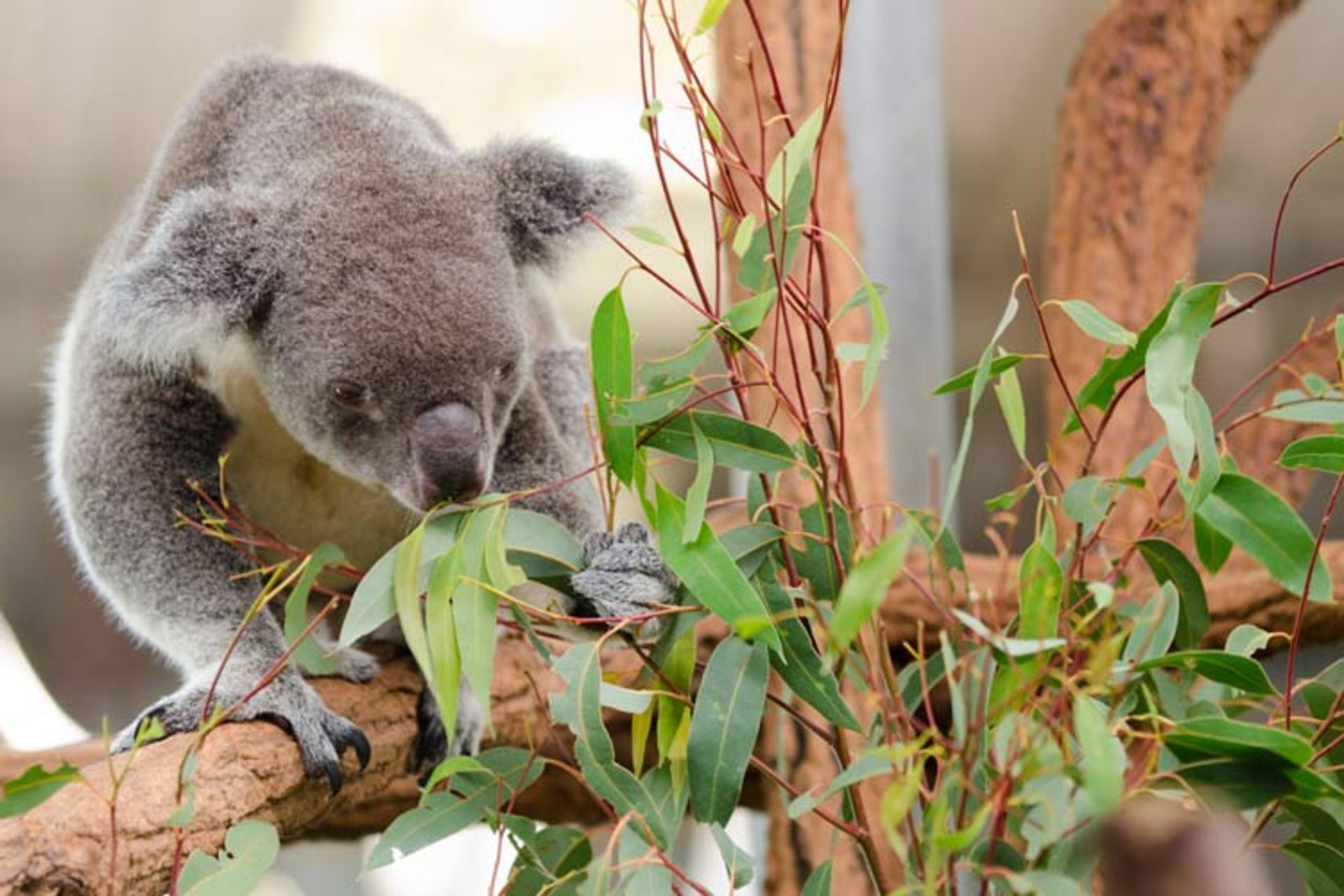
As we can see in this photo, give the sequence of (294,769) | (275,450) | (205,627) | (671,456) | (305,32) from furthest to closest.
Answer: (305,32) → (275,450) → (205,627) → (294,769) → (671,456)

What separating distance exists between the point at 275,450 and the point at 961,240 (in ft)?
11.0

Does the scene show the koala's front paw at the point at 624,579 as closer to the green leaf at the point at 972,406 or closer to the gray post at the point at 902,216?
the green leaf at the point at 972,406

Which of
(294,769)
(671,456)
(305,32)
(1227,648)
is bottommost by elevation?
(294,769)

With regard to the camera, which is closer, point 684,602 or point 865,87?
point 684,602

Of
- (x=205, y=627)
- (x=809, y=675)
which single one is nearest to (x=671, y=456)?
(x=809, y=675)

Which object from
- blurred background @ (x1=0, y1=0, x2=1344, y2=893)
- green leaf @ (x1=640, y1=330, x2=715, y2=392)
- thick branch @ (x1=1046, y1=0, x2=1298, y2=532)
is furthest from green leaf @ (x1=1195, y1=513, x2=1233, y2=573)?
blurred background @ (x1=0, y1=0, x2=1344, y2=893)

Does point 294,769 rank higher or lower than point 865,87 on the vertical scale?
lower

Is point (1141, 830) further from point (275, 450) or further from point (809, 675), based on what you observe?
point (275, 450)

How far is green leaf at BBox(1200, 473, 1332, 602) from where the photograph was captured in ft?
4.75

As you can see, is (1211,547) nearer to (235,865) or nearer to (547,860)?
(547,860)

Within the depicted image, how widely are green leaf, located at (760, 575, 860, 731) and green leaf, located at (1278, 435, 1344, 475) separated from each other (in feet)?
1.89

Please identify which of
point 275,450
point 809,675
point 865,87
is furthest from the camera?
point 865,87

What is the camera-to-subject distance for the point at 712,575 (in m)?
1.47

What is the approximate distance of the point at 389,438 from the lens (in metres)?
2.18
